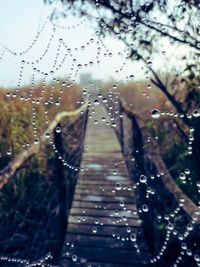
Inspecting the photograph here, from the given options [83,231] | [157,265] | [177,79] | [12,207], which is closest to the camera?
[157,265]

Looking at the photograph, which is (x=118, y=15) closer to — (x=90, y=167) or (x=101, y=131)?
(x=90, y=167)

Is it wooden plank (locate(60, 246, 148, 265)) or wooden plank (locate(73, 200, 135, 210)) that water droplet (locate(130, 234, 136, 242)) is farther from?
wooden plank (locate(73, 200, 135, 210))

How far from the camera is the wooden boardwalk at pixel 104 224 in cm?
342

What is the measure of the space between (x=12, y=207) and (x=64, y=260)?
2.62 metres

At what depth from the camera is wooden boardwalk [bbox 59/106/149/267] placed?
3.42m

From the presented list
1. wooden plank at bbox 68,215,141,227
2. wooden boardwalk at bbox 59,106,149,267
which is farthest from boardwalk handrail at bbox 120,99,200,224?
wooden plank at bbox 68,215,141,227

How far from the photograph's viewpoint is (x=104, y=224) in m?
3.95

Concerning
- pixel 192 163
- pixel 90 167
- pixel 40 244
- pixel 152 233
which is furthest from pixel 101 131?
pixel 152 233

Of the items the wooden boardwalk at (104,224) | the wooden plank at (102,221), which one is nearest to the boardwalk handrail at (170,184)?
Answer: the wooden boardwalk at (104,224)

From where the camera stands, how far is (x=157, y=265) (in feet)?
10.8

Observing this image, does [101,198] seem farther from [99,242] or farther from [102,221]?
[99,242]

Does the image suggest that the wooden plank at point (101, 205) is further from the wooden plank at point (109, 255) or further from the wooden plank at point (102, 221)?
the wooden plank at point (109, 255)

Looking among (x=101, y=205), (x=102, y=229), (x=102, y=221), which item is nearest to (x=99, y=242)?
(x=102, y=229)

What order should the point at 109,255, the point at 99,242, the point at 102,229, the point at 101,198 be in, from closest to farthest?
the point at 109,255
the point at 99,242
the point at 102,229
the point at 101,198
